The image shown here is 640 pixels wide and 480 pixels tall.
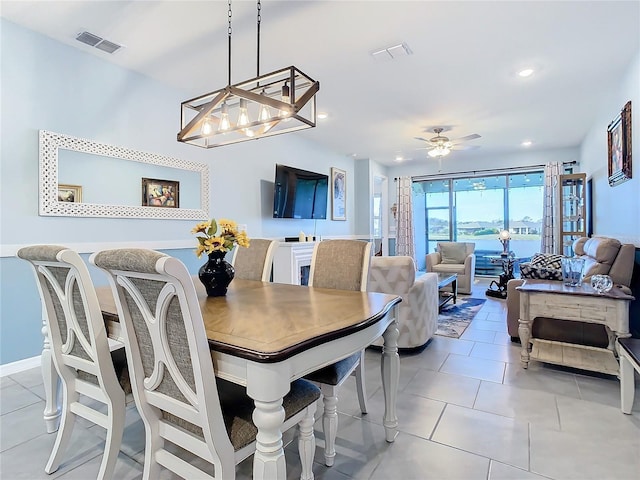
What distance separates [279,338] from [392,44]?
A: 108 inches

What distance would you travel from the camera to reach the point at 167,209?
3668mm

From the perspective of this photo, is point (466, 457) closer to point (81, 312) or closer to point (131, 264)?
point (131, 264)

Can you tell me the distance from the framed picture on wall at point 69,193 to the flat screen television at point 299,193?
2468 mm

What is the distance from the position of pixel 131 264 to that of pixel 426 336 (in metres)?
2.75

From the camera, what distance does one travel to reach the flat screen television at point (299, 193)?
5.06m

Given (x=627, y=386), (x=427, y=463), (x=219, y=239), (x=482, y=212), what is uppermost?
(x=482, y=212)

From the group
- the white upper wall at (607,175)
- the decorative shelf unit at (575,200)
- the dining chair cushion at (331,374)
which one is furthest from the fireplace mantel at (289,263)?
the decorative shelf unit at (575,200)

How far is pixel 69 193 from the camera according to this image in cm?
295

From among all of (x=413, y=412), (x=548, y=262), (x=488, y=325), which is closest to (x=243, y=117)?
(x=413, y=412)

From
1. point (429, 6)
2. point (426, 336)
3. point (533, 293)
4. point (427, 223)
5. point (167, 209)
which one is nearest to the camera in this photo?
point (429, 6)

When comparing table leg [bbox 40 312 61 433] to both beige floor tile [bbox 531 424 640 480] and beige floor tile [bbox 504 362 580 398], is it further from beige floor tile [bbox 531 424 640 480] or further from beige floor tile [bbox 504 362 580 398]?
beige floor tile [bbox 504 362 580 398]

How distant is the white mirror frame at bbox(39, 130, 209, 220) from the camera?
2781 mm

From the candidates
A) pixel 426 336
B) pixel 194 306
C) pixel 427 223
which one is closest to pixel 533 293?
pixel 426 336

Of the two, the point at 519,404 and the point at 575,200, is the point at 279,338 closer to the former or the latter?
the point at 519,404
